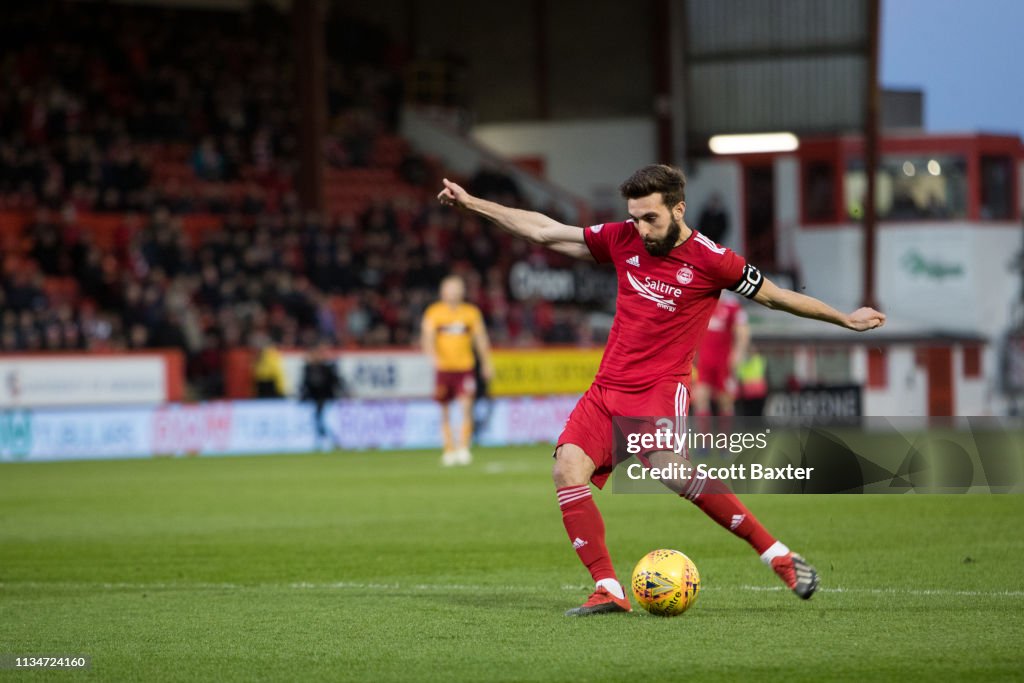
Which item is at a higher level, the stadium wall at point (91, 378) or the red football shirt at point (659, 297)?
the red football shirt at point (659, 297)

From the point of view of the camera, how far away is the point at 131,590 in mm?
9234

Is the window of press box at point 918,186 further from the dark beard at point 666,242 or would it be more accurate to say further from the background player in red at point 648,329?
the dark beard at point 666,242

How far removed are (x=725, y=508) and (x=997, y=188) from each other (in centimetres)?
3609

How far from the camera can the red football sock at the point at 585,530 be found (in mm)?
7832

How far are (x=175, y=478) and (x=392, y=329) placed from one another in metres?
10.4

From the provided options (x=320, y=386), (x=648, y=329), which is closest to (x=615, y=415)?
(x=648, y=329)

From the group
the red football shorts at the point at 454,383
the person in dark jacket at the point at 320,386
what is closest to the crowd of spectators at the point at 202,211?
the person in dark jacket at the point at 320,386

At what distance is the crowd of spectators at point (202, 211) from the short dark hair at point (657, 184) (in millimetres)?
A: 18467

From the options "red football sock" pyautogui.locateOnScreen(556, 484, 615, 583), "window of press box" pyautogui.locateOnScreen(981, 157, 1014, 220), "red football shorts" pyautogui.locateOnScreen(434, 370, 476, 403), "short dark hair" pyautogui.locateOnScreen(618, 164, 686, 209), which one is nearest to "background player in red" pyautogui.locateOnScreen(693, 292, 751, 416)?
"red football shorts" pyautogui.locateOnScreen(434, 370, 476, 403)

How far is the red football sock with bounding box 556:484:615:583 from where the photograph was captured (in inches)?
308

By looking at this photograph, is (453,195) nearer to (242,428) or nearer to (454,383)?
(454,383)

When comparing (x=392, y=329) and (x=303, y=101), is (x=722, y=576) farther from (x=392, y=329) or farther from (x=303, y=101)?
(x=303, y=101)

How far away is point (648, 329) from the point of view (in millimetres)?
7863

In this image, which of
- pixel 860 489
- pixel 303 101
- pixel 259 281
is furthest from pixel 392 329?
pixel 860 489
